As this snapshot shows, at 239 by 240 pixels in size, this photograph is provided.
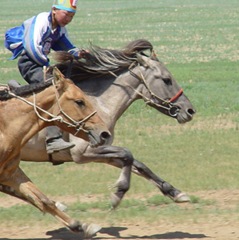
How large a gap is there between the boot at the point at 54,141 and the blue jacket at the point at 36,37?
0.71 meters

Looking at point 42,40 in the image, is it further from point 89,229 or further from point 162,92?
point 89,229

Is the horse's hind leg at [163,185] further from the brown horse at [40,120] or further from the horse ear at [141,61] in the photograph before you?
the brown horse at [40,120]

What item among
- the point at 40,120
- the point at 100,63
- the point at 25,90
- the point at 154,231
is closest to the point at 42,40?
the point at 100,63

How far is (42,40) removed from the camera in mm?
9359

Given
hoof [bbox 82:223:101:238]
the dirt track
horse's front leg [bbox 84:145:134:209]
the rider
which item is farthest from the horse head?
hoof [bbox 82:223:101:238]

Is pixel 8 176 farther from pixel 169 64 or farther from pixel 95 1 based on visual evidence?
pixel 95 1

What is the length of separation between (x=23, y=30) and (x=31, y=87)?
1.45 metres

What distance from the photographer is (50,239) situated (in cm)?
882

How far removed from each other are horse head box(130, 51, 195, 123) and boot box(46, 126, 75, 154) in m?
1.07

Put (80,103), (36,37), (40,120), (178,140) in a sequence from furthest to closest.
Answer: (178,140) < (36,37) < (40,120) < (80,103)

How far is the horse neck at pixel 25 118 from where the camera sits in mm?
7953

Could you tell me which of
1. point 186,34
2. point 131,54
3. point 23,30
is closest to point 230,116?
point 131,54

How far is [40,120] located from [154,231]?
6.12 feet

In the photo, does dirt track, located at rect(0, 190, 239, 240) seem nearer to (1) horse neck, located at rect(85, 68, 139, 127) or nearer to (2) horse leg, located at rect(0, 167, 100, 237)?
(2) horse leg, located at rect(0, 167, 100, 237)
